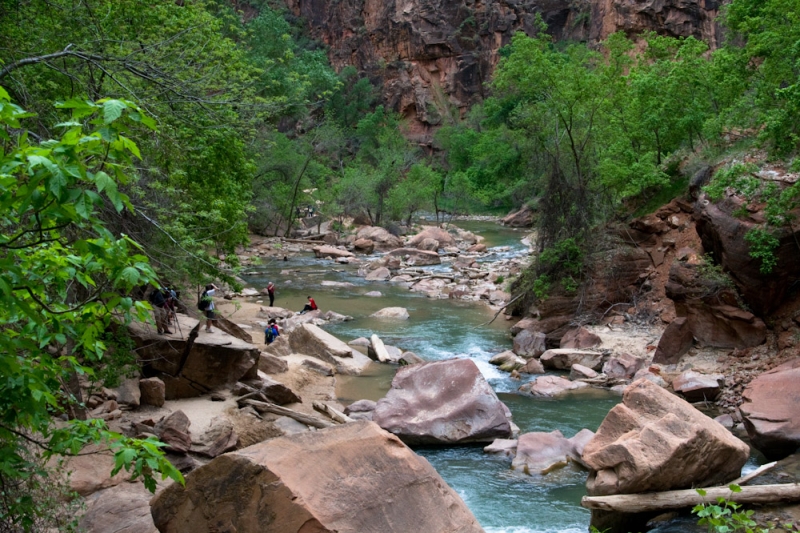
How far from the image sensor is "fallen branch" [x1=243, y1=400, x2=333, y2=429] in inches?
453

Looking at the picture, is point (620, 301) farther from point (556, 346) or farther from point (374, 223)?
point (374, 223)

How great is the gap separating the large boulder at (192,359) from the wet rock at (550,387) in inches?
234

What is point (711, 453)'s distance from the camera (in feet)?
27.8

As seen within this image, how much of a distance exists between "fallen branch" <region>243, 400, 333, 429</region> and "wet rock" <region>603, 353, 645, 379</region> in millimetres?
7284

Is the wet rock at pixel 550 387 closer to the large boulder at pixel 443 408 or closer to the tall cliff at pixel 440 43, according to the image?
the large boulder at pixel 443 408

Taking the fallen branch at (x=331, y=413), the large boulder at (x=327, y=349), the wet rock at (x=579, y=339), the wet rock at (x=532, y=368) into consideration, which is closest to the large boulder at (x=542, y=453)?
the fallen branch at (x=331, y=413)

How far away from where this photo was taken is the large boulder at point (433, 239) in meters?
38.2

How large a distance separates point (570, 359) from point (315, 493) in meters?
11.7

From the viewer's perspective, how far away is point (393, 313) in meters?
22.8

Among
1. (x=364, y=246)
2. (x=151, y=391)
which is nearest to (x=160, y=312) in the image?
(x=151, y=391)

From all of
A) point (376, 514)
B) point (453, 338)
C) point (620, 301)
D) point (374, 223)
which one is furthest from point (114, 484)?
point (374, 223)

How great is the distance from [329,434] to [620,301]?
14.4 m

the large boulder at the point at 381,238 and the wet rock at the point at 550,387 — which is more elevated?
the wet rock at the point at 550,387

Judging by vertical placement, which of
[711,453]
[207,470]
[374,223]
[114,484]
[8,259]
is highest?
[8,259]
